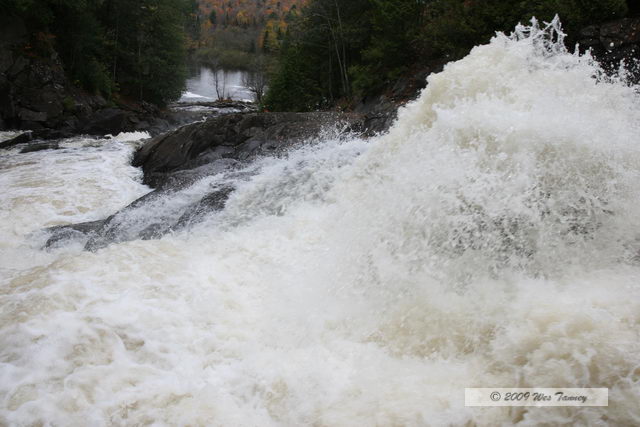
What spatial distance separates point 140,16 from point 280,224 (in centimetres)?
2350

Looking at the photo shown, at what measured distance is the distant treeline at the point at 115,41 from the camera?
17.5m

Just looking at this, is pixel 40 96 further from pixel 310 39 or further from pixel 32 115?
pixel 310 39

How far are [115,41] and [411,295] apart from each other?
82.6 ft

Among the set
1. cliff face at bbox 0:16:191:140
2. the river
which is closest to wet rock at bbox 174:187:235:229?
cliff face at bbox 0:16:191:140

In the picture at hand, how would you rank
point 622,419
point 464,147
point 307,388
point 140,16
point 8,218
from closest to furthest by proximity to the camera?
point 622,419
point 307,388
point 464,147
point 8,218
point 140,16

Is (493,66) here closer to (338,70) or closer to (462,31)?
(462,31)

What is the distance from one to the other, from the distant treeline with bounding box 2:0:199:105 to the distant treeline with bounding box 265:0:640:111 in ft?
26.5

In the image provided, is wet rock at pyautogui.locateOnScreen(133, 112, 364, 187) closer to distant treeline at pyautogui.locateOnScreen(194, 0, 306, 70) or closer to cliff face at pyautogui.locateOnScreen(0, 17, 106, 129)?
cliff face at pyautogui.locateOnScreen(0, 17, 106, 129)

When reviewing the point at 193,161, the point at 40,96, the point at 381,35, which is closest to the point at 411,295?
the point at 193,161

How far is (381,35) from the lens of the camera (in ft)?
51.2

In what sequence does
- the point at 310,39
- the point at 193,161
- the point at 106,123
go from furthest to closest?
the point at 310,39 < the point at 106,123 < the point at 193,161

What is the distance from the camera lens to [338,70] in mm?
20500

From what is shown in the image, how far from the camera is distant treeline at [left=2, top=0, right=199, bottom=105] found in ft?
57.3

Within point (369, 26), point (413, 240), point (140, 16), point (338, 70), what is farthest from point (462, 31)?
point (140, 16)
